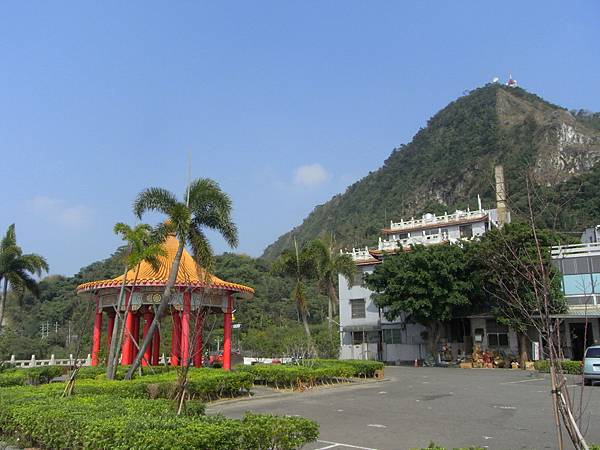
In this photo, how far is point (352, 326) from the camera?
1615 inches

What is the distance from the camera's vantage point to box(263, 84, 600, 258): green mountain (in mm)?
85250

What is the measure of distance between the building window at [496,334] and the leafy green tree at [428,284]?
2548 mm

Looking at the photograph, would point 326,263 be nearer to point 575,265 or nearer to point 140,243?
point 140,243

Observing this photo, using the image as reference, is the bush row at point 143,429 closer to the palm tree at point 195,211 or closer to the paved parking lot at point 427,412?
the paved parking lot at point 427,412

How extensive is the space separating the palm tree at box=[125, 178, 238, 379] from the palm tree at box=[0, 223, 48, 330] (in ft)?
46.5

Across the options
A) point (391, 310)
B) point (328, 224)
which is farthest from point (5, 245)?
point (328, 224)

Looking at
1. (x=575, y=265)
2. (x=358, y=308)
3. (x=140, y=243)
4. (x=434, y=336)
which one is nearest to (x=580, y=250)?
(x=575, y=265)

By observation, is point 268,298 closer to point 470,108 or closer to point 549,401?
point 549,401

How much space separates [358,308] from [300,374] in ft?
74.7

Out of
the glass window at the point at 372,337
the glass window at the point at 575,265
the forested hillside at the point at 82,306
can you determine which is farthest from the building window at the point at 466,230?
the forested hillside at the point at 82,306

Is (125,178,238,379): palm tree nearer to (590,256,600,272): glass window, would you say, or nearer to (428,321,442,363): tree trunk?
(428,321,442,363): tree trunk

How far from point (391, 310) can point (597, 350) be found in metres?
15.8

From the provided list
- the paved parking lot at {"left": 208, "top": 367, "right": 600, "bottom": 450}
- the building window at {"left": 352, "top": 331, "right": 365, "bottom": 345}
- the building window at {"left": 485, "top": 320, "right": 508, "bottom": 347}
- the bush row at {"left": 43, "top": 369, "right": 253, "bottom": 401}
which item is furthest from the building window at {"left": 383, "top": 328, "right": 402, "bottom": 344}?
the bush row at {"left": 43, "top": 369, "right": 253, "bottom": 401}

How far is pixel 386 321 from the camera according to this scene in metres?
39.8
